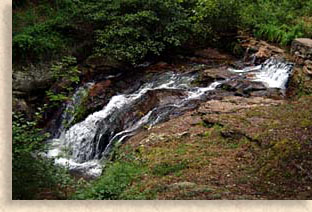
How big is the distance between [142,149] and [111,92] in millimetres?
1954

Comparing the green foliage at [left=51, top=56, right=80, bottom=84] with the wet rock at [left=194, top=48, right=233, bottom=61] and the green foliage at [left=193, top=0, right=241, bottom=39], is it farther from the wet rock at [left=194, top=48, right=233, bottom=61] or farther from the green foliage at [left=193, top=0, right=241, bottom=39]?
the green foliage at [left=193, top=0, right=241, bottom=39]

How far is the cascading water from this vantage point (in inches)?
199

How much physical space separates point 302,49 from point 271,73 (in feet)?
1.95

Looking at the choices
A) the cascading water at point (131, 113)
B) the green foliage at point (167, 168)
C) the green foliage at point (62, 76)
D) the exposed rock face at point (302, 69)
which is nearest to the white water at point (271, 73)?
the cascading water at point (131, 113)

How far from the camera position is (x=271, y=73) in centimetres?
602

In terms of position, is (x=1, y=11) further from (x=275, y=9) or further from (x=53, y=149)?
(x=275, y=9)

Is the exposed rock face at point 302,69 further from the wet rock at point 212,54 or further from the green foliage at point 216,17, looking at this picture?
the green foliage at point 216,17

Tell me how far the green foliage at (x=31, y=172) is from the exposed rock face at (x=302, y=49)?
Result: 3.91m

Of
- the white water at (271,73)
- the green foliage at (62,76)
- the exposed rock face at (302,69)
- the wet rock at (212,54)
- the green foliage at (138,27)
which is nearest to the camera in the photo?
the green foliage at (62,76)

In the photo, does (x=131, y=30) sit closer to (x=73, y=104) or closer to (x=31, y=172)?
(x=73, y=104)

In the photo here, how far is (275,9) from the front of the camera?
6.73 m

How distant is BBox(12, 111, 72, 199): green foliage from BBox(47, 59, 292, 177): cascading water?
123 centimetres

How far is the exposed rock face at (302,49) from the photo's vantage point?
218 inches

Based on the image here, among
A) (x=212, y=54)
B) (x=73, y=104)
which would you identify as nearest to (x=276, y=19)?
(x=212, y=54)
